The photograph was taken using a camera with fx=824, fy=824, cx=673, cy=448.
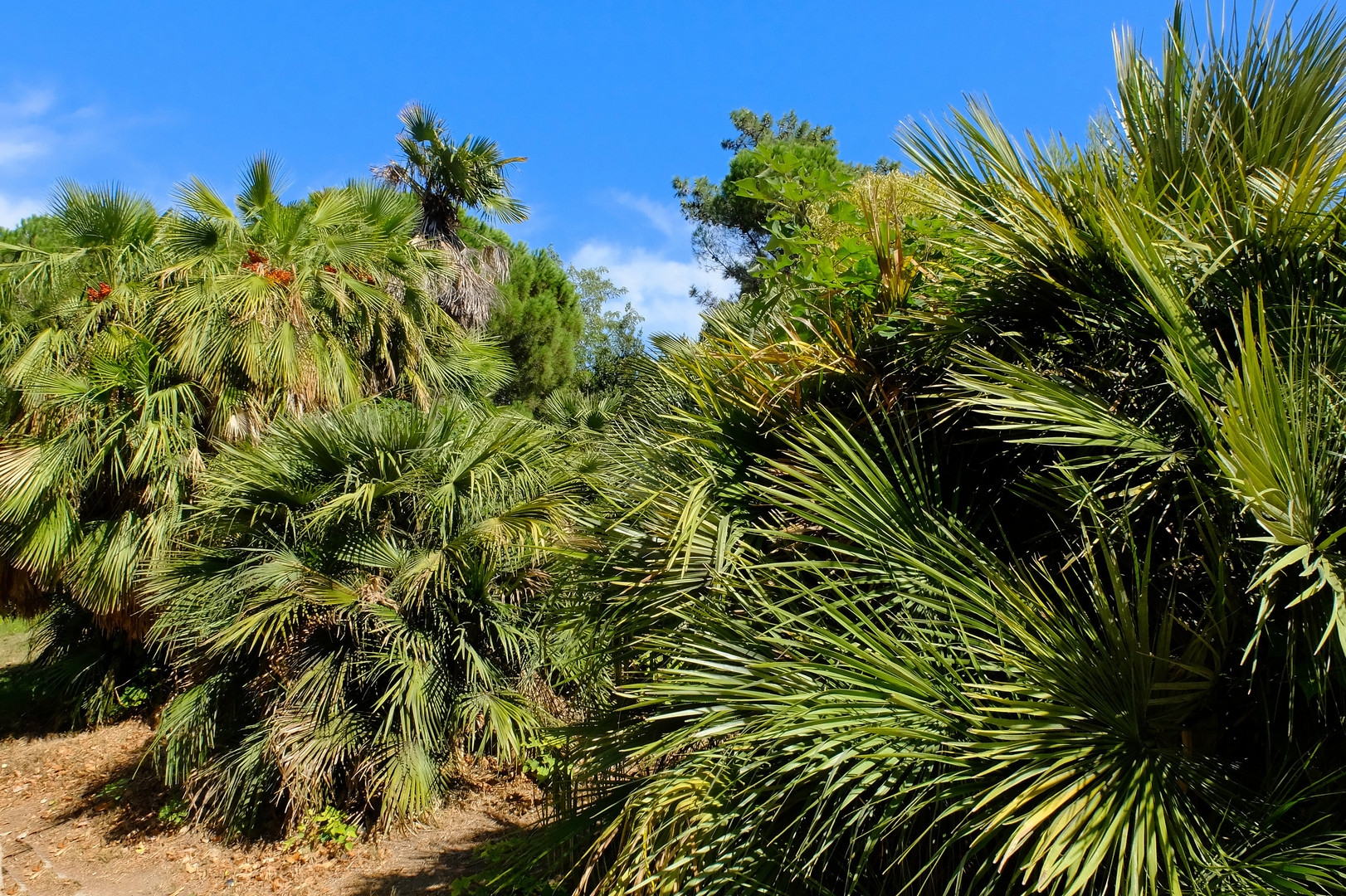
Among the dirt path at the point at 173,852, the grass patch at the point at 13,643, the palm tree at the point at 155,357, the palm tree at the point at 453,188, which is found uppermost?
the palm tree at the point at 453,188

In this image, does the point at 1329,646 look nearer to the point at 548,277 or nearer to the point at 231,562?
the point at 231,562

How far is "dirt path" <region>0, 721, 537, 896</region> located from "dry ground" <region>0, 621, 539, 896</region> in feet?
0.03

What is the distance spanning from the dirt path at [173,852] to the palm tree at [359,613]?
0.31 m

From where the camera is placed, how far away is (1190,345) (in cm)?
231

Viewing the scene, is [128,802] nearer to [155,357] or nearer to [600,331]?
[155,357]

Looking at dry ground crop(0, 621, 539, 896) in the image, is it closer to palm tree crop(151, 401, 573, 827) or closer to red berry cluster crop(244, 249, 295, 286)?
palm tree crop(151, 401, 573, 827)

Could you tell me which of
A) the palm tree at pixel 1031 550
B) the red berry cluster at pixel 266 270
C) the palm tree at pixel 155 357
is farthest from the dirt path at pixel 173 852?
the red berry cluster at pixel 266 270

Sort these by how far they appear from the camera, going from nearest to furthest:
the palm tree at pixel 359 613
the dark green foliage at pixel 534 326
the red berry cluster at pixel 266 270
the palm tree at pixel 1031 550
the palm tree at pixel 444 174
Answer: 1. the palm tree at pixel 1031 550
2. the palm tree at pixel 359 613
3. the red berry cluster at pixel 266 270
4. the palm tree at pixel 444 174
5. the dark green foliage at pixel 534 326

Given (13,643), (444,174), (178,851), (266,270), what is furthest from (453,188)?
(13,643)

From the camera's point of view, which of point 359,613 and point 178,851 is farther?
point 178,851

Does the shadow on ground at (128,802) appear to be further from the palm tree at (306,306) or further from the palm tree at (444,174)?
the palm tree at (444,174)

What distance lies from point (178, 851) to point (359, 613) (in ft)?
8.45

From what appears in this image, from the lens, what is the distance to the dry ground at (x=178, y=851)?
6113 millimetres

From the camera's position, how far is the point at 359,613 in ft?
21.3
